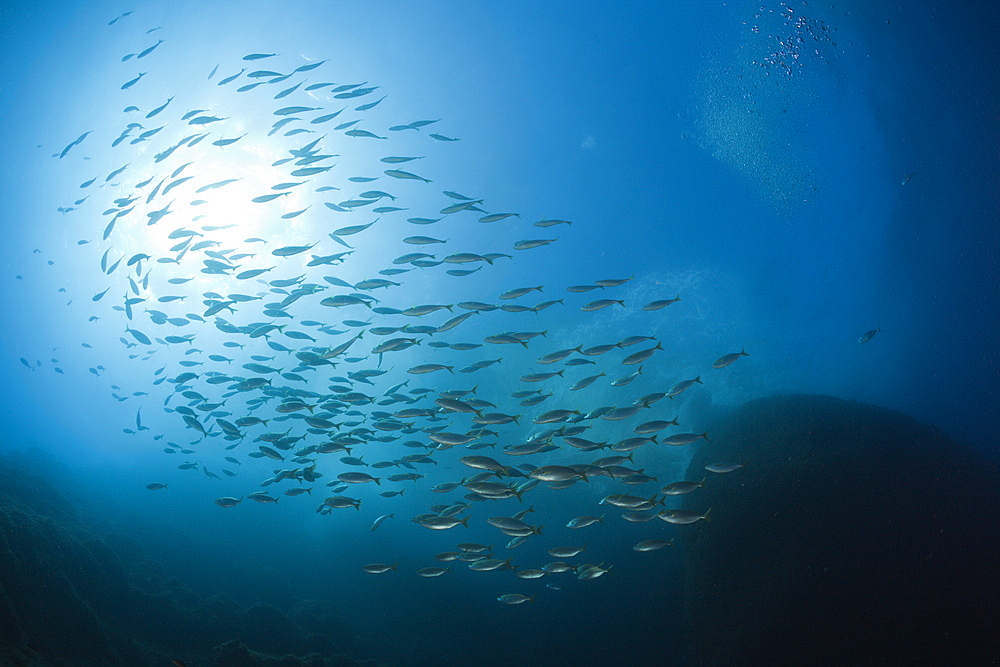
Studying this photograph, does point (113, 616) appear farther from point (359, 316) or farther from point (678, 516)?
point (359, 316)

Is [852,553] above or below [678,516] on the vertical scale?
below

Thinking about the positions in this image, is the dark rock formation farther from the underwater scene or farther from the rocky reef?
the rocky reef

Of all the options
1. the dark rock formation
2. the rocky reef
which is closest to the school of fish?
the dark rock formation

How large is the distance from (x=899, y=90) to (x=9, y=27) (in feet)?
106

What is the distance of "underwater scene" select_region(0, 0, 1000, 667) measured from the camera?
7570mm

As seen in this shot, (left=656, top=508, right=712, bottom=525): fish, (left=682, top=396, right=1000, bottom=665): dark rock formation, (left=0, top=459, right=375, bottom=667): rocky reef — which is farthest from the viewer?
(left=0, top=459, right=375, bottom=667): rocky reef

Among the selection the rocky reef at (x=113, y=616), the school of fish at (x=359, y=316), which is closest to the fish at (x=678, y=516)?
the school of fish at (x=359, y=316)

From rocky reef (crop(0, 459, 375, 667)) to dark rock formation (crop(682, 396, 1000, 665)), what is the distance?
29.1 ft

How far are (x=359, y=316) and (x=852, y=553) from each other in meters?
26.8

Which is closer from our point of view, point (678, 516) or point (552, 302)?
point (678, 516)

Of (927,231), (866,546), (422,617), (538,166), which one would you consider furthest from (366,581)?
(927,231)

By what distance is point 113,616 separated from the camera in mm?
10195

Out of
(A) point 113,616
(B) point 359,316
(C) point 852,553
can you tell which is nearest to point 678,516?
(C) point 852,553

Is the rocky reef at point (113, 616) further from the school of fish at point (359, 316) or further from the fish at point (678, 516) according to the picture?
the fish at point (678, 516)
